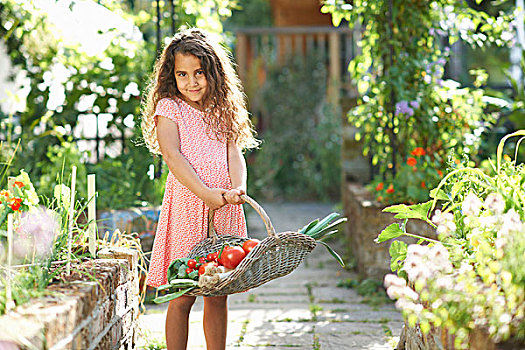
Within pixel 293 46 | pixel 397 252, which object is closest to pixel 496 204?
pixel 397 252

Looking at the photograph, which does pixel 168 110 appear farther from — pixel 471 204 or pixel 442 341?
pixel 442 341

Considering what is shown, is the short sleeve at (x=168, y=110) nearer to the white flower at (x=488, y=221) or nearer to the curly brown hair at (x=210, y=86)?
the curly brown hair at (x=210, y=86)

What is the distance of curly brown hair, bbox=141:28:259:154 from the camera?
8.24 ft

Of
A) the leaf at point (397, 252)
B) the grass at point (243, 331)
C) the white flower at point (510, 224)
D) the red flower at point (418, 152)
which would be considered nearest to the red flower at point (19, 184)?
the grass at point (243, 331)

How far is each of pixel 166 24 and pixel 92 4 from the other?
0.55m

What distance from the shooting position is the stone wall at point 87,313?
61.4 inches

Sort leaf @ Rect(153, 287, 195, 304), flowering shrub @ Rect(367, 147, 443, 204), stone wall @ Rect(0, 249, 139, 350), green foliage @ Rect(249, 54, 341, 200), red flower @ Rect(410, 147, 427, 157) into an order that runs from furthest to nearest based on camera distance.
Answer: green foliage @ Rect(249, 54, 341, 200) → red flower @ Rect(410, 147, 427, 157) → flowering shrub @ Rect(367, 147, 443, 204) → leaf @ Rect(153, 287, 195, 304) → stone wall @ Rect(0, 249, 139, 350)

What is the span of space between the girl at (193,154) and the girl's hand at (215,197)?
16 mm

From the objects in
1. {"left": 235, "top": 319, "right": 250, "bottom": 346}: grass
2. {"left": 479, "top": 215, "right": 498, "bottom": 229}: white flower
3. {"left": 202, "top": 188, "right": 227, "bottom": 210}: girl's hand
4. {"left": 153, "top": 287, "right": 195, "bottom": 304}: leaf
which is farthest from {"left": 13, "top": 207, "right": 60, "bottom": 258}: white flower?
{"left": 479, "top": 215, "right": 498, "bottom": 229}: white flower

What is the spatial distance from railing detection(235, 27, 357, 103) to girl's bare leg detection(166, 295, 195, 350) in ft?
18.4

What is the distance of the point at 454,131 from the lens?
3.83m

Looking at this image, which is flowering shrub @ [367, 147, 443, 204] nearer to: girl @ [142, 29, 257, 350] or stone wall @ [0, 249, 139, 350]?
girl @ [142, 29, 257, 350]

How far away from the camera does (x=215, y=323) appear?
2420mm

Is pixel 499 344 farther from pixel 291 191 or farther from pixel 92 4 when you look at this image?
pixel 291 191
